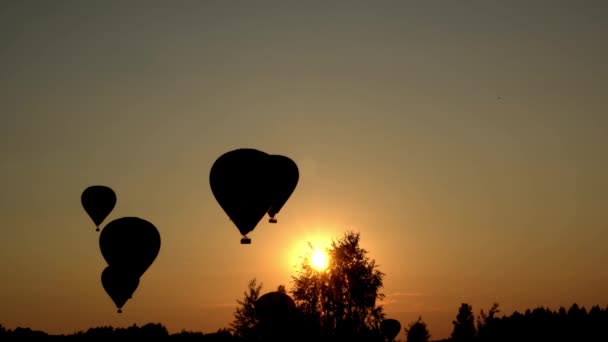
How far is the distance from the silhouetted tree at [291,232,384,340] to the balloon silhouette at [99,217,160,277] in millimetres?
18787

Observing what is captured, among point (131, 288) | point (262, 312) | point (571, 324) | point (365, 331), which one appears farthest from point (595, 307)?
point (131, 288)

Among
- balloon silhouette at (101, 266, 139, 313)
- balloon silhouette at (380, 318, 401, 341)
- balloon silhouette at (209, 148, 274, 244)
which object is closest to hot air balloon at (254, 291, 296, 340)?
balloon silhouette at (380, 318, 401, 341)

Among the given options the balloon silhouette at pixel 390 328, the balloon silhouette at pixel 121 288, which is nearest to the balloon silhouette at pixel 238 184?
the balloon silhouette at pixel 121 288

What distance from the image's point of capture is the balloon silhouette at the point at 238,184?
155 feet

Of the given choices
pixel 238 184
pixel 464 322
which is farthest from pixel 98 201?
pixel 464 322

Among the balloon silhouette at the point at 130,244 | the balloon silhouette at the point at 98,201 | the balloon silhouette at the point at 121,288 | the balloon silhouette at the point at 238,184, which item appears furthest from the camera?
the balloon silhouette at the point at 98,201

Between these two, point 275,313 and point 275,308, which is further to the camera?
point 275,308

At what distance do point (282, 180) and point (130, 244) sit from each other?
10869 millimetres

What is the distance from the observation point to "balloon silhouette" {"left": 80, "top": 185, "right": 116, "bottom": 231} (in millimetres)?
66312

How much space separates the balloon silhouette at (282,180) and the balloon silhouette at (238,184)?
3.22 m

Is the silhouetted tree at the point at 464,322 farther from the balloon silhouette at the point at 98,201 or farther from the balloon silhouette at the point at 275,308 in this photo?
the balloon silhouette at the point at 98,201

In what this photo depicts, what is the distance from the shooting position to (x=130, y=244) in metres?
53.6

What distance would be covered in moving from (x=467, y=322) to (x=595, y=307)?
134ft

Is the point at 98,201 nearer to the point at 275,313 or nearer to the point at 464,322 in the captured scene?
the point at 275,313
